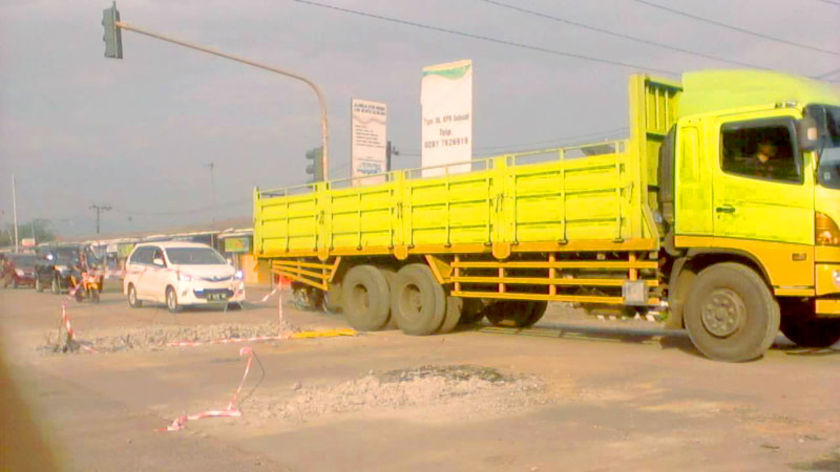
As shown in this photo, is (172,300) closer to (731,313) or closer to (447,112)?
(447,112)

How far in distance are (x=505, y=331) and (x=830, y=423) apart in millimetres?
8504

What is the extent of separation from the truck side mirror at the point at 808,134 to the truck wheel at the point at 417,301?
21.5 ft

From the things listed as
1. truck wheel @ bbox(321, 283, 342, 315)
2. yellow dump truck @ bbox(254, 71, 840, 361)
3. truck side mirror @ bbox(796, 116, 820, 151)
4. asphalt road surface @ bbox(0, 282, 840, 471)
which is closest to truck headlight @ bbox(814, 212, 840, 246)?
yellow dump truck @ bbox(254, 71, 840, 361)

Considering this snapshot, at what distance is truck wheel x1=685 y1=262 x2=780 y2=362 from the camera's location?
33.1 ft

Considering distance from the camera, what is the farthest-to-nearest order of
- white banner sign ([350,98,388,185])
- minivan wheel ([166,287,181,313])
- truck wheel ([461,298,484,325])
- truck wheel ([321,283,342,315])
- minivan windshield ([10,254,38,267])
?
1. minivan windshield ([10,254,38,267])
2. white banner sign ([350,98,388,185])
3. minivan wheel ([166,287,181,313])
4. truck wheel ([321,283,342,315])
5. truck wheel ([461,298,484,325])

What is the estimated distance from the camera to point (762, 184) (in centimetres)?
1019

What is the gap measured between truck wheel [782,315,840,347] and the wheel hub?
179 centimetres

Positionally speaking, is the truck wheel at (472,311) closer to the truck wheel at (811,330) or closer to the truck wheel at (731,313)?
the truck wheel at (731,313)

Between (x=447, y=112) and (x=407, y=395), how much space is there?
13.0m

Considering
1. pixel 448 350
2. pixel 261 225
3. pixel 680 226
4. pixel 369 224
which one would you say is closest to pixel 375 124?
pixel 261 225

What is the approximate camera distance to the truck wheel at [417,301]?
14.6 meters

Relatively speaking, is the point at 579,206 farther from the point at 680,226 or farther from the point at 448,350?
the point at 448,350

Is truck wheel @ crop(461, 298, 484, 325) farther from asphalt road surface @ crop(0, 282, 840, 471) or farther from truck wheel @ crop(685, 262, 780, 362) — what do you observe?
truck wheel @ crop(685, 262, 780, 362)

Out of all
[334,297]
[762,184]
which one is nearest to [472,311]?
[334,297]
